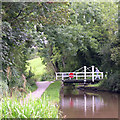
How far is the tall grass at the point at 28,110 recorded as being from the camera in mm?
5949

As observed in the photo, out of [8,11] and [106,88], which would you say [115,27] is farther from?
[8,11]

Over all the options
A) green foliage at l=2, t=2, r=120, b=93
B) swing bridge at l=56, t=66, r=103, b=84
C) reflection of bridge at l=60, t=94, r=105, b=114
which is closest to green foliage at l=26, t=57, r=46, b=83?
green foliage at l=2, t=2, r=120, b=93

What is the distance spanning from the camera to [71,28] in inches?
868

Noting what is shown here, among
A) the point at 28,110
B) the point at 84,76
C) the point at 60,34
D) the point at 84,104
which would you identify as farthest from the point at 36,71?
the point at 28,110

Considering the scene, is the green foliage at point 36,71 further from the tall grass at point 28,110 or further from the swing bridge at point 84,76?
the tall grass at point 28,110

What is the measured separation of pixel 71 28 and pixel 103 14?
537 cm

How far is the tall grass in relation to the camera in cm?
595

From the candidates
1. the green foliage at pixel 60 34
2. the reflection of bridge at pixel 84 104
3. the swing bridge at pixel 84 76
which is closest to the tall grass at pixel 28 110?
the green foliage at pixel 60 34

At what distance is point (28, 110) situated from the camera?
6.02 m

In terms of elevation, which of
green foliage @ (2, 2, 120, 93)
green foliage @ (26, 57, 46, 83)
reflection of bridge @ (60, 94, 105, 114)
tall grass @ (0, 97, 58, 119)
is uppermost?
green foliage @ (2, 2, 120, 93)

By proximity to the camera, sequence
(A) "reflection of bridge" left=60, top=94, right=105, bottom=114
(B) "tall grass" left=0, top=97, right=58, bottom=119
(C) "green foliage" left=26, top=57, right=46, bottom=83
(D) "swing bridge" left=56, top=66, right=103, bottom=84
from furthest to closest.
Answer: (D) "swing bridge" left=56, top=66, right=103, bottom=84 → (C) "green foliage" left=26, top=57, right=46, bottom=83 → (A) "reflection of bridge" left=60, top=94, right=105, bottom=114 → (B) "tall grass" left=0, top=97, right=58, bottom=119

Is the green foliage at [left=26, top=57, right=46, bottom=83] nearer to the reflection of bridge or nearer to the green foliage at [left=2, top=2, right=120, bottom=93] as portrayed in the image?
the green foliage at [left=2, top=2, right=120, bottom=93]

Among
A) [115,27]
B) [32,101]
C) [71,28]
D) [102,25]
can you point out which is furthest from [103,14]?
[32,101]

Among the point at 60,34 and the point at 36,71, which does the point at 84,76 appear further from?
the point at 36,71
